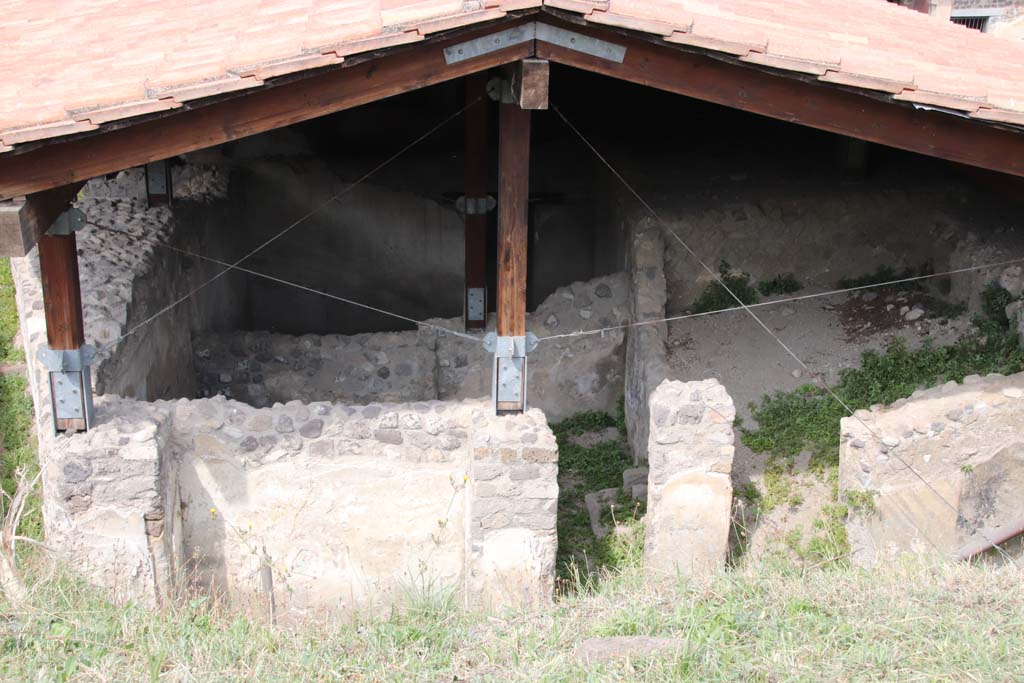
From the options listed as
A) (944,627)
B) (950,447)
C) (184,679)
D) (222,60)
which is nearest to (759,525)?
(950,447)

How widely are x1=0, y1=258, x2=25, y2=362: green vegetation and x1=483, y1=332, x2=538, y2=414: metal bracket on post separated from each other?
5031mm

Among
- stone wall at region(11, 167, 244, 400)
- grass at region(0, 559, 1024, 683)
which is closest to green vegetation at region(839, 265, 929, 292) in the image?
grass at region(0, 559, 1024, 683)

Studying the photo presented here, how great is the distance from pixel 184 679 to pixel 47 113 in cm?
281

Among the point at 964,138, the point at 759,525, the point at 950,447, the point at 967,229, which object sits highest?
the point at 964,138

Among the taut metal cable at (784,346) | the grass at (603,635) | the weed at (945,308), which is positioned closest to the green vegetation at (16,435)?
the grass at (603,635)

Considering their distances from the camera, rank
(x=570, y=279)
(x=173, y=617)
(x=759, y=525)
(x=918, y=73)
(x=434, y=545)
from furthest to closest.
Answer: (x=570, y=279) → (x=759, y=525) → (x=434, y=545) → (x=918, y=73) → (x=173, y=617)

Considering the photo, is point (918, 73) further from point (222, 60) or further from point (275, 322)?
point (275, 322)

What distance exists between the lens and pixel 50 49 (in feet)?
21.5

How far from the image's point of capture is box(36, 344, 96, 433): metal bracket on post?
5.68 meters

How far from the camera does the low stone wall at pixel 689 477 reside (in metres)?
6.09

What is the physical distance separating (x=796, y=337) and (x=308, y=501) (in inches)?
174

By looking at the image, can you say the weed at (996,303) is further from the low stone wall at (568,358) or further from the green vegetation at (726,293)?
the low stone wall at (568,358)

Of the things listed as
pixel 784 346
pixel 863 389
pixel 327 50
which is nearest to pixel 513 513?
pixel 327 50

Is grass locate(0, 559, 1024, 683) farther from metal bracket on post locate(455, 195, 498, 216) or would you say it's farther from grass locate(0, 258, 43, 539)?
metal bracket on post locate(455, 195, 498, 216)
